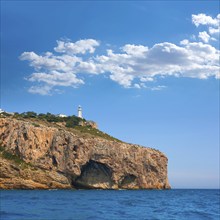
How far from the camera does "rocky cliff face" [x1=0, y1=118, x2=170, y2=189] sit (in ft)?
289

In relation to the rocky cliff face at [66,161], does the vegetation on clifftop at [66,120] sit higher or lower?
higher

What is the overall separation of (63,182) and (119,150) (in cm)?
2107

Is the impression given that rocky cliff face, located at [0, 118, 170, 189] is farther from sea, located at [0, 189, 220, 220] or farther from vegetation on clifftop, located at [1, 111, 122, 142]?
sea, located at [0, 189, 220, 220]

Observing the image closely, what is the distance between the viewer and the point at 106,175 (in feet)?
352

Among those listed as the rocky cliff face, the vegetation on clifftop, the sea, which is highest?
the vegetation on clifftop

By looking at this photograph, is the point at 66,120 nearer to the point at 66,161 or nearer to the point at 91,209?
the point at 66,161

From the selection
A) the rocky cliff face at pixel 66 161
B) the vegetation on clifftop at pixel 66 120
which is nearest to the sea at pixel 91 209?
the rocky cliff face at pixel 66 161

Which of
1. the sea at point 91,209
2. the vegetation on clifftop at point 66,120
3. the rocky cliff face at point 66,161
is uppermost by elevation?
the vegetation on clifftop at point 66,120

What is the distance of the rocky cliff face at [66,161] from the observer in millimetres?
88000

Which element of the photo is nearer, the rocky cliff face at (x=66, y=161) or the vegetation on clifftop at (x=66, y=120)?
the rocky cliff face at (x=66, y=161)

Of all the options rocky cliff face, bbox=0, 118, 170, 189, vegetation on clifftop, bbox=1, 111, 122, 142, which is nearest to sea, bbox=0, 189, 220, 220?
rocky cliff face, bbox=0, 118, 170, 189

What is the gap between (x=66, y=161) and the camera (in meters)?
96.8

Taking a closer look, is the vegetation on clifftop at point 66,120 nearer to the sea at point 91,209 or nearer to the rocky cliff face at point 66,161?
the rocky cliff face at point 66,161

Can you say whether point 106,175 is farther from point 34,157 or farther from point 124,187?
point 34,157
